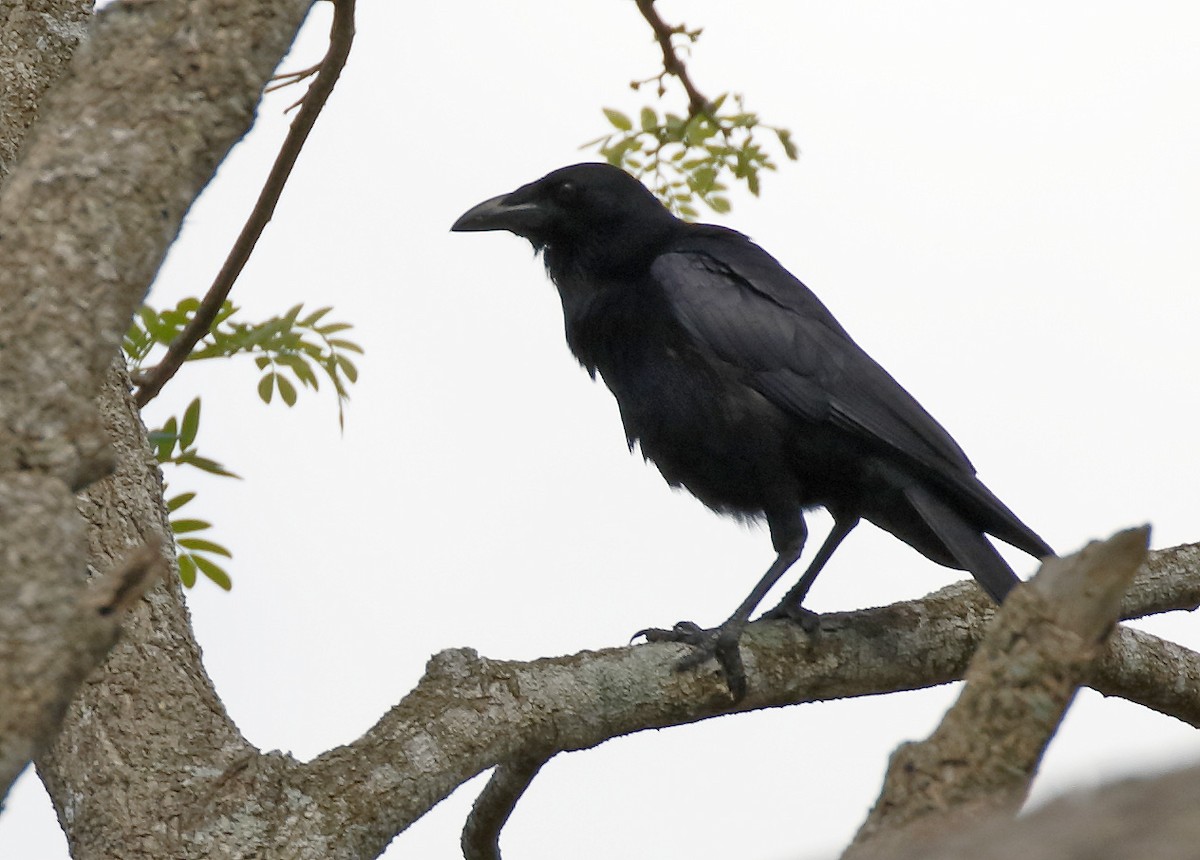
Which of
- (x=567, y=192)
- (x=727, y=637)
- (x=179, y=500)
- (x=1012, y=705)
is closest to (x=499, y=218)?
(x=567, y=192)

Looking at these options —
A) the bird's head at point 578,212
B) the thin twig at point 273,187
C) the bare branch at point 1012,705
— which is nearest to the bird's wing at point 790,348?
the bird's head at point 578,212

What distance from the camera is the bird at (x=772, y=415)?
15.6 ft

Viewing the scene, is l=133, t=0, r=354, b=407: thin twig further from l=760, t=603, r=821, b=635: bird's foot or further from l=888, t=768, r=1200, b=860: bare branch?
l=888, t=768, r=1200, b=860: bare branch

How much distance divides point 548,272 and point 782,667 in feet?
7.31

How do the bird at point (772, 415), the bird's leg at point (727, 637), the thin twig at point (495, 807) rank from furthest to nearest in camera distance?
the bird at point (772, 415) < the bird's leg at point (727, 637) < the thin twig at point (495, 807)

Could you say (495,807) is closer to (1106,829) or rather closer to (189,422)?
(189,422)

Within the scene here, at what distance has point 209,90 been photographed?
7.72 feet

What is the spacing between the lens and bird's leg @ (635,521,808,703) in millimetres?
3838

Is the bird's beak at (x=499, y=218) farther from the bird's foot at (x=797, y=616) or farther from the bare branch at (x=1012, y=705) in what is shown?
the bare branch at (x=1012, y=705)

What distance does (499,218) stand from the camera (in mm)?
5836

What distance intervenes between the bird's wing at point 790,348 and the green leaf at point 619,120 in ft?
1.63

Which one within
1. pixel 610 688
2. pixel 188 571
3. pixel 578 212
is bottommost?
pixel 610 688

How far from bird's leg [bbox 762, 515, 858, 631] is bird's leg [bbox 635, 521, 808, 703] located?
7cm

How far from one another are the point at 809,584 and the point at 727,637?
0.89 m
